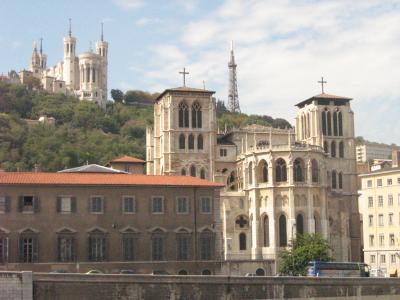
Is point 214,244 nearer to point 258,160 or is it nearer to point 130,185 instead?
point 130,185

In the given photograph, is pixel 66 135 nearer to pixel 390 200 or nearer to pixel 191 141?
pixel 191 141

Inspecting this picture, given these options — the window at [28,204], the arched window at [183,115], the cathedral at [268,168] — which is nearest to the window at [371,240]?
the cathedral at [268,168]

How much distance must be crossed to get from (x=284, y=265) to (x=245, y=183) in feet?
63.6

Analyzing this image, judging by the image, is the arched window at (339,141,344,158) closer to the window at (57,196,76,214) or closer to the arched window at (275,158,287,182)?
the arched window at (275,158,287,182)

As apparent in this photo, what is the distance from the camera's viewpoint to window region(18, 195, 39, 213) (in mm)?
58688

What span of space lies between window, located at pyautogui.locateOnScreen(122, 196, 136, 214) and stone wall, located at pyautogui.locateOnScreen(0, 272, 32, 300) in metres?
17.6

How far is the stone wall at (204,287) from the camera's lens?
44812mm

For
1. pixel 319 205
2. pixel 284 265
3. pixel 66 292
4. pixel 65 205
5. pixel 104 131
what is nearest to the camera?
pixel 66 292

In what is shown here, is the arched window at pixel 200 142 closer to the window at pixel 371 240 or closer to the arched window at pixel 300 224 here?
the arched window at pixel 300 224

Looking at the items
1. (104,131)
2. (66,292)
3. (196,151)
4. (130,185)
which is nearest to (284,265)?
(130,185)

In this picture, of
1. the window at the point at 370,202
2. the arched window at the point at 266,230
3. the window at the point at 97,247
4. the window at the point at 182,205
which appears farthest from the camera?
the window at the point at 370,202

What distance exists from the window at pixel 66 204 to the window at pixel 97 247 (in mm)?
2464

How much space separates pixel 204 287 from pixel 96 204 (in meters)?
15.1

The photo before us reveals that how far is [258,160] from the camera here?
91.9m
